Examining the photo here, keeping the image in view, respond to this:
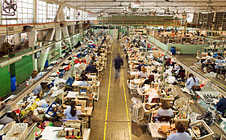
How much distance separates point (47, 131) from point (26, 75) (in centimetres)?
1155

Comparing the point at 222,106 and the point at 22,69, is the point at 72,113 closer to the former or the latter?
the point at 222,106

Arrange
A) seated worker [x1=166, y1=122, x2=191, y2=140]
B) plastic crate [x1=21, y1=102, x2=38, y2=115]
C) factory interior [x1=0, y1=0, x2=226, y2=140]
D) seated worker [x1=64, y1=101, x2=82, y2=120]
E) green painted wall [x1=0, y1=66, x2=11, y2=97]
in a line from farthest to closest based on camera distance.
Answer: green painted wall [x1=0, y1=66, x2=11, y2=97], plastic crate [x1=21, y1=102, x2=38, y2=115], seated worker [x1=64, y1=101, x2=82, y2=120], factory interior [x1=0, y1=0, x2=226, y2=140], seated worker [x1=166, y1=122, x2=191, y2=140]

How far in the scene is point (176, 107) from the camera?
324 inches

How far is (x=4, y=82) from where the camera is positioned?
1248cm

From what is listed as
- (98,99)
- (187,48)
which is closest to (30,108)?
(98,99)

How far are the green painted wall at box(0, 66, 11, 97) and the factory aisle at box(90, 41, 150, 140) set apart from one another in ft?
19.9

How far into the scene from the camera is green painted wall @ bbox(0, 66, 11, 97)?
40.2ft

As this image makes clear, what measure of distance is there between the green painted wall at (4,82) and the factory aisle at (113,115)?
239 inches

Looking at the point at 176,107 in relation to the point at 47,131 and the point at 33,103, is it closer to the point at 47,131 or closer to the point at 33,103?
the point at 47,131

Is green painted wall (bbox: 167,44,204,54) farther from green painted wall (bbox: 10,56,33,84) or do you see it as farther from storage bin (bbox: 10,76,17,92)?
storage bin (bbox: 10,76,17,92)

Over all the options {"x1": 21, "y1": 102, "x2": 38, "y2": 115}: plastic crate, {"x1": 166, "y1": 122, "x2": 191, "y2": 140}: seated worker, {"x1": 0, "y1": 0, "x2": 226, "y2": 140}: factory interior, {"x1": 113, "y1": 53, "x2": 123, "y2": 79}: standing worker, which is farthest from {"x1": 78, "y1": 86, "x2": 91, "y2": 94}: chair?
{"x1": 113, "y1": 53, "x2": 123, "y2": 79}: standing worker

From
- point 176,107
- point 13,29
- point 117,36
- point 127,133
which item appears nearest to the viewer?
point 127,133

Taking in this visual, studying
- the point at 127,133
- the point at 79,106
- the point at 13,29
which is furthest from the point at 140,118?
the point at 13,29

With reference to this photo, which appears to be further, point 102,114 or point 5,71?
point 5,71
